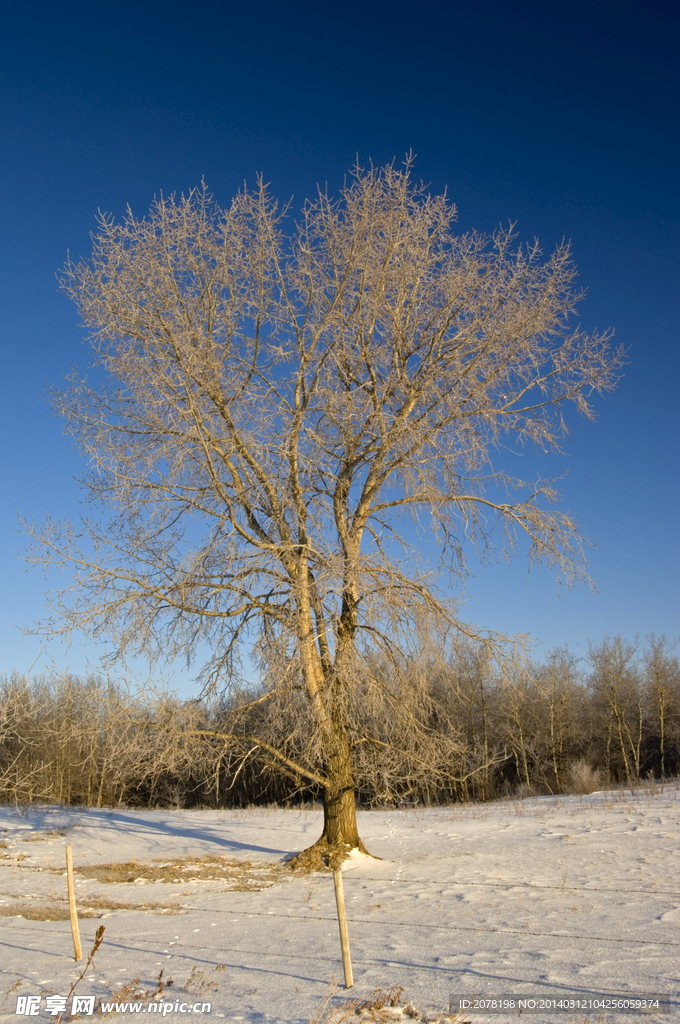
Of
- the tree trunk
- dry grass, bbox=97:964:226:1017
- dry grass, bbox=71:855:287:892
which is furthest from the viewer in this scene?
the tree trunk

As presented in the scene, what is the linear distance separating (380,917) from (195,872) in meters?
5.46

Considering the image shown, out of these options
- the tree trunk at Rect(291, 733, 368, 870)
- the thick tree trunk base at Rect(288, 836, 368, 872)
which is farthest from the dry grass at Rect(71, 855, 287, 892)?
the tree trunk at Rect(291, 733, 368, 870)

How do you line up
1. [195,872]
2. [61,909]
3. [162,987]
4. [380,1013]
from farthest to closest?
[195,872]
[61,909]
[162,987]
[380,1013]

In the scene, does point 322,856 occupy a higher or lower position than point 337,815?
lower

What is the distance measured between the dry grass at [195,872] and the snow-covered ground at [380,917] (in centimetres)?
8

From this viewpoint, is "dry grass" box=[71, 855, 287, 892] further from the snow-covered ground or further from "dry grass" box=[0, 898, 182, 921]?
"dry grass" box=[0, 898, 182, 921]

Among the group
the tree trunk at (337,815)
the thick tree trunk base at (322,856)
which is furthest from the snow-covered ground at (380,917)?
the tree trunk at (337,815)

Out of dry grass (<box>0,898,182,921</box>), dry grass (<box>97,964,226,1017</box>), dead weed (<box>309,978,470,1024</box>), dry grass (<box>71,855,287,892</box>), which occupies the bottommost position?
dry grass (<box>71,855,287,892</box>)

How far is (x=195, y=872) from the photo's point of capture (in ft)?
41.8

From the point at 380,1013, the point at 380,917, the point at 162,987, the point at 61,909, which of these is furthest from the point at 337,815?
the point at 380,1013

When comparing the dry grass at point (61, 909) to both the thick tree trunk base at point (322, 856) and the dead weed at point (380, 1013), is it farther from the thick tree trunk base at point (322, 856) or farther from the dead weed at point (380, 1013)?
the dead weed at point (380, 1013)

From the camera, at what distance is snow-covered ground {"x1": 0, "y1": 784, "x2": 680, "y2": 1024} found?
225 inches

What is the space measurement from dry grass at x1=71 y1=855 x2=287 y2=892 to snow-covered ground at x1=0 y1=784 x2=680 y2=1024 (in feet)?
0.26

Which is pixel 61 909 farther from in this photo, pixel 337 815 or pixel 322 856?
pixel 337 815
